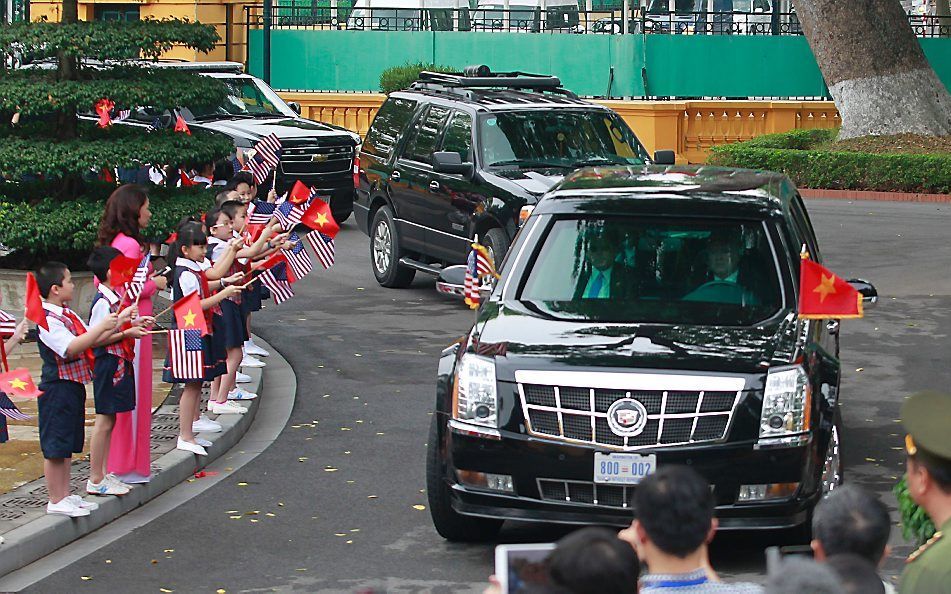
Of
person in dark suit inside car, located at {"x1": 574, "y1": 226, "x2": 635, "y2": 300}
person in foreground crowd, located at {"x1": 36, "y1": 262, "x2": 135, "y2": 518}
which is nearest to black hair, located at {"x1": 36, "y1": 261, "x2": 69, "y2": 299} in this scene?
person in foreground crowd, located at {"x1": 36, "y1": 262, "x2": 135, "y2": 518}

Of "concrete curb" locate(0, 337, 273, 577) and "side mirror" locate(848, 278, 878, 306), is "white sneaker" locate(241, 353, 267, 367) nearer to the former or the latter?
"concrete curb" locate(0, 337, 273, 577)

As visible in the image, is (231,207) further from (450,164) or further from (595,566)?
(595,566)

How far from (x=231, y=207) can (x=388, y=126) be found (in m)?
6.68

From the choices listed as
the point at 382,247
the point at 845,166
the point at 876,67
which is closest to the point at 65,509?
the point at 382,247

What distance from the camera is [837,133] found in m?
29.4

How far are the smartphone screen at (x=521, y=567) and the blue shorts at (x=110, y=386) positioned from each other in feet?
16.4

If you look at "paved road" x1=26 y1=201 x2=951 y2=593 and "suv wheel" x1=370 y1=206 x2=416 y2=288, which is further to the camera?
"suv wheel" x1=370 y1=206 x2=416 y2=288

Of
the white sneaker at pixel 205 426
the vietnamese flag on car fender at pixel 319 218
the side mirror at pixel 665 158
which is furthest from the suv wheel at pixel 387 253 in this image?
the white sneaker at pixel 205 426

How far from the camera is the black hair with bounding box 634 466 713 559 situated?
14.8 ft

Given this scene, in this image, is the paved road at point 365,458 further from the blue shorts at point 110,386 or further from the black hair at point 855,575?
the black hair at point 855,575

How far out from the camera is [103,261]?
29.2ft

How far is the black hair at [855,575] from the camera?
13.4ft

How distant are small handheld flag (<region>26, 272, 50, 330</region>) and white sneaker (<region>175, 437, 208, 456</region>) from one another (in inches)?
78.6

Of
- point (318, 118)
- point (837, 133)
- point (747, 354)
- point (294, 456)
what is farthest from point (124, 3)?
point (747, 354)
